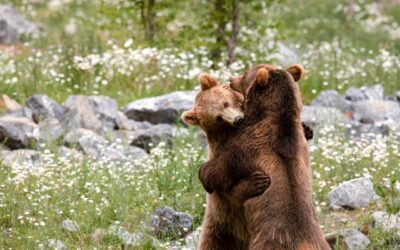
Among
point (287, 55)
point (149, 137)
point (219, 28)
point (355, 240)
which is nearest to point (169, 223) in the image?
point (355, 240)

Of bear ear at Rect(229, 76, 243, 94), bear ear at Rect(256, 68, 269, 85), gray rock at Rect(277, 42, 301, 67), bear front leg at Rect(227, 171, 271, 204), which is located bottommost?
gray rock at Rect(277, 42, 301, 67)

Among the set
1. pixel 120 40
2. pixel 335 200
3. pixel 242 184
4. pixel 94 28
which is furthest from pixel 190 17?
pixel 242 184

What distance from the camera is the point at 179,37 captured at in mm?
13656

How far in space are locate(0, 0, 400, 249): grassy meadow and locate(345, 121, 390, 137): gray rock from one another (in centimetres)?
42

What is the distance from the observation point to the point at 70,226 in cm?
746

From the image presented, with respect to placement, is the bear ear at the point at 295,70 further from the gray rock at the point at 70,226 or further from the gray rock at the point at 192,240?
the gray rock at the point at 70,226

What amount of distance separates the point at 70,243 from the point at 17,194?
908 millimetres

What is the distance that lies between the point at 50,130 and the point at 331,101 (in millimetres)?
3460

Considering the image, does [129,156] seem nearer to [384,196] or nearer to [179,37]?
[384,196]

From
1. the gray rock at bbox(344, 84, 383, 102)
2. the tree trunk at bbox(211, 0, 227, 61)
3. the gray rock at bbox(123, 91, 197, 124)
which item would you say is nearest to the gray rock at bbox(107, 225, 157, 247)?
the gray rock at bbox(123, 91, 197, 124)

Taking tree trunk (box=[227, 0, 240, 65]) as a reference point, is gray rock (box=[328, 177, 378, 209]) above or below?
below

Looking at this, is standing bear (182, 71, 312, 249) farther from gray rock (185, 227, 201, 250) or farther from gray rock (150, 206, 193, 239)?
gray rock (150, 206, 193, 239)

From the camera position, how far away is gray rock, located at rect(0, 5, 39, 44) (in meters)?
16.5

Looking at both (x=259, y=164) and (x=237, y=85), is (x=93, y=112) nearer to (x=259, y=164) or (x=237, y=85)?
(x=237, y=85)
